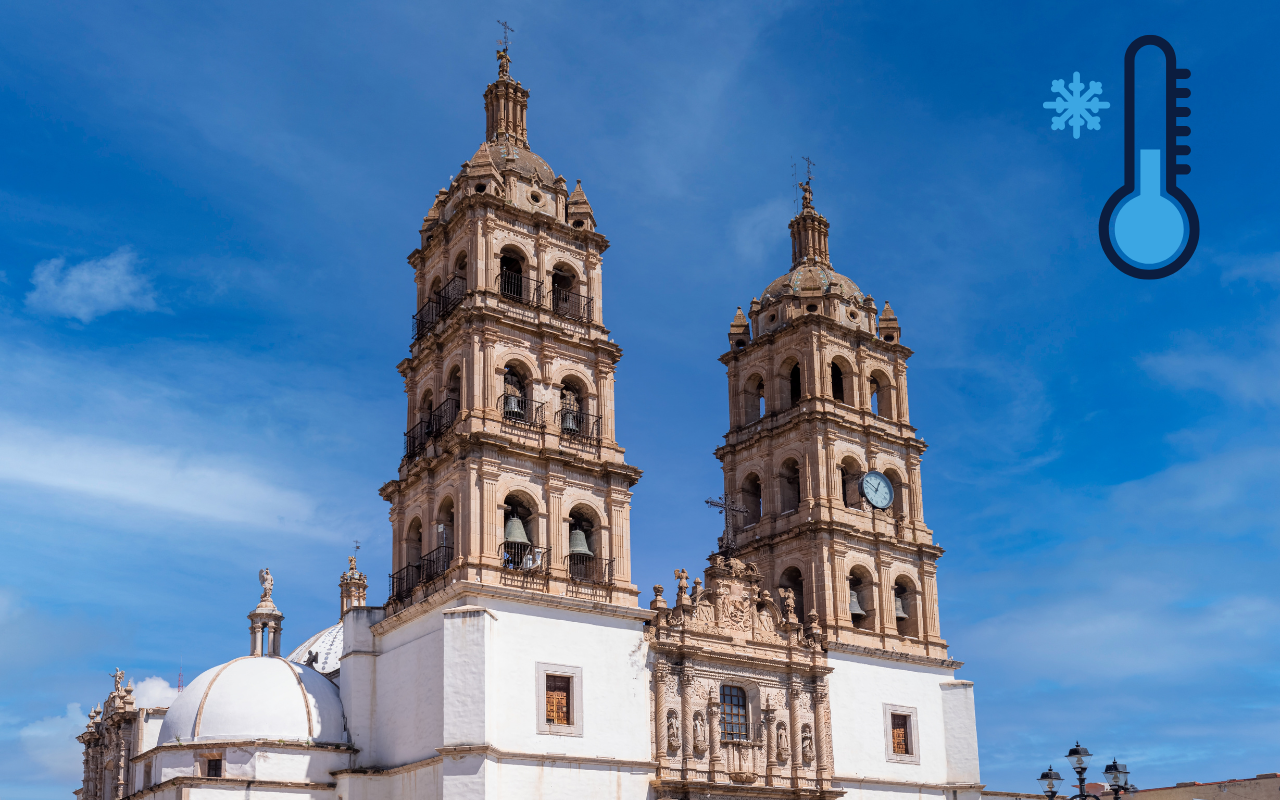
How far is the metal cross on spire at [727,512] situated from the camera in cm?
5312

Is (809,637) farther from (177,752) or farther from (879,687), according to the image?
(177,752)

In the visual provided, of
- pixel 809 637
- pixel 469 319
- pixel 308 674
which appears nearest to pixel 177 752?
pixel 308 674

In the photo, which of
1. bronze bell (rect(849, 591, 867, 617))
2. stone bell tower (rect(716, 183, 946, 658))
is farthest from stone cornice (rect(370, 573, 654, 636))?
bronze bell (rect(849, 591, 867, 617))

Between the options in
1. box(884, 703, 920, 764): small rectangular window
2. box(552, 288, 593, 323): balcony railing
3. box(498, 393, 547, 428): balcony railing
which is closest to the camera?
box(498, 393, 547, 428): balcony railing

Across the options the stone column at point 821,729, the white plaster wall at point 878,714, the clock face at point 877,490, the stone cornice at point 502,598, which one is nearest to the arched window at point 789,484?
the clock face at point 877,490

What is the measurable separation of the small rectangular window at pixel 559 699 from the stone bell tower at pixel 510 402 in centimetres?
273

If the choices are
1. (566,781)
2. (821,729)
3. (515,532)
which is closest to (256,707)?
(515,532)

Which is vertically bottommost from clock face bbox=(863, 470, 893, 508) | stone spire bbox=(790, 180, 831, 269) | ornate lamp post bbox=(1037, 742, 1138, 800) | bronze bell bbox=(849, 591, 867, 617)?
ornate lamp post bbox=(1037, 742, 1138, 800)

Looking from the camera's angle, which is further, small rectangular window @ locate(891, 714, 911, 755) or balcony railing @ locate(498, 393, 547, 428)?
small rectangular window @ locate(891, 714, 911, 755)

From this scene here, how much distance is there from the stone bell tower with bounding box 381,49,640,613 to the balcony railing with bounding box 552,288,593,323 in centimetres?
6

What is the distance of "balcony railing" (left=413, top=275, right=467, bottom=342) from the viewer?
4553cm

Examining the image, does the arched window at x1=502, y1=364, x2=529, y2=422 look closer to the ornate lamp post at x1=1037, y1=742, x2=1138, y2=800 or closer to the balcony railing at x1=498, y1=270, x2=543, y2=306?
the balcony railing at x1=498, y1=270, x2=543, y2=306

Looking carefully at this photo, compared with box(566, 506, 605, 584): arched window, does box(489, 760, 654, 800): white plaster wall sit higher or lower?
lower

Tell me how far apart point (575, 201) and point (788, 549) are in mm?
15987
